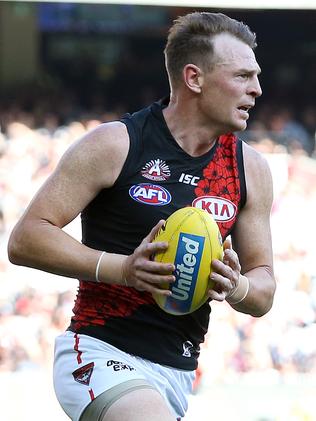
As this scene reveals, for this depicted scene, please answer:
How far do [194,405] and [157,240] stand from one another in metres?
5.32

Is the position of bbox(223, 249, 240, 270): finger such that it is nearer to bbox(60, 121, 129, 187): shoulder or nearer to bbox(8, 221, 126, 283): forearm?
bbox(8, 221, 126, 283): forearm

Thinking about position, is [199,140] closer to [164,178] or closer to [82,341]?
[164,178]

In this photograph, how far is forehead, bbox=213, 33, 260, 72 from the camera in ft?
13.1

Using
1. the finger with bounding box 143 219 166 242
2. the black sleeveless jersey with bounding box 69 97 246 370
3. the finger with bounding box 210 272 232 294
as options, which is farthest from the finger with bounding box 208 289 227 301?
the black sleeveless jersey with bounding box 69 97 246 370

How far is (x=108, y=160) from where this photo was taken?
3.77 metres

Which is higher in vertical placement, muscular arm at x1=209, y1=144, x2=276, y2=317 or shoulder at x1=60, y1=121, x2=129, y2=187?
shoulder at x1=60, y1=121, x2=129, y2=187

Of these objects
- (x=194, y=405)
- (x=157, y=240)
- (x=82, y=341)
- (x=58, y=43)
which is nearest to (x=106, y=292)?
(x=82, y=341)

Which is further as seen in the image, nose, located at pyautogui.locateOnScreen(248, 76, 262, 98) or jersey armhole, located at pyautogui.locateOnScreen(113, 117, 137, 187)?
nose, located at pyautogui.locateOnScreen(248, 76, 262, 98)

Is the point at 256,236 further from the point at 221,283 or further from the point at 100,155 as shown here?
the point at 100,155

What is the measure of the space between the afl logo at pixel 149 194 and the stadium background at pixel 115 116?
184 inches

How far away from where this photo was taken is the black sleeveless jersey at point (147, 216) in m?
3.87

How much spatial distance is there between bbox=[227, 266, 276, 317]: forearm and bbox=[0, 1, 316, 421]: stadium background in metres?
4.46

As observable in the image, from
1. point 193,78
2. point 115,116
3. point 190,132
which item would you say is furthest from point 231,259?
point 115,116

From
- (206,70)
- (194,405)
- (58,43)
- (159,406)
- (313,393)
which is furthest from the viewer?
(58,43)
